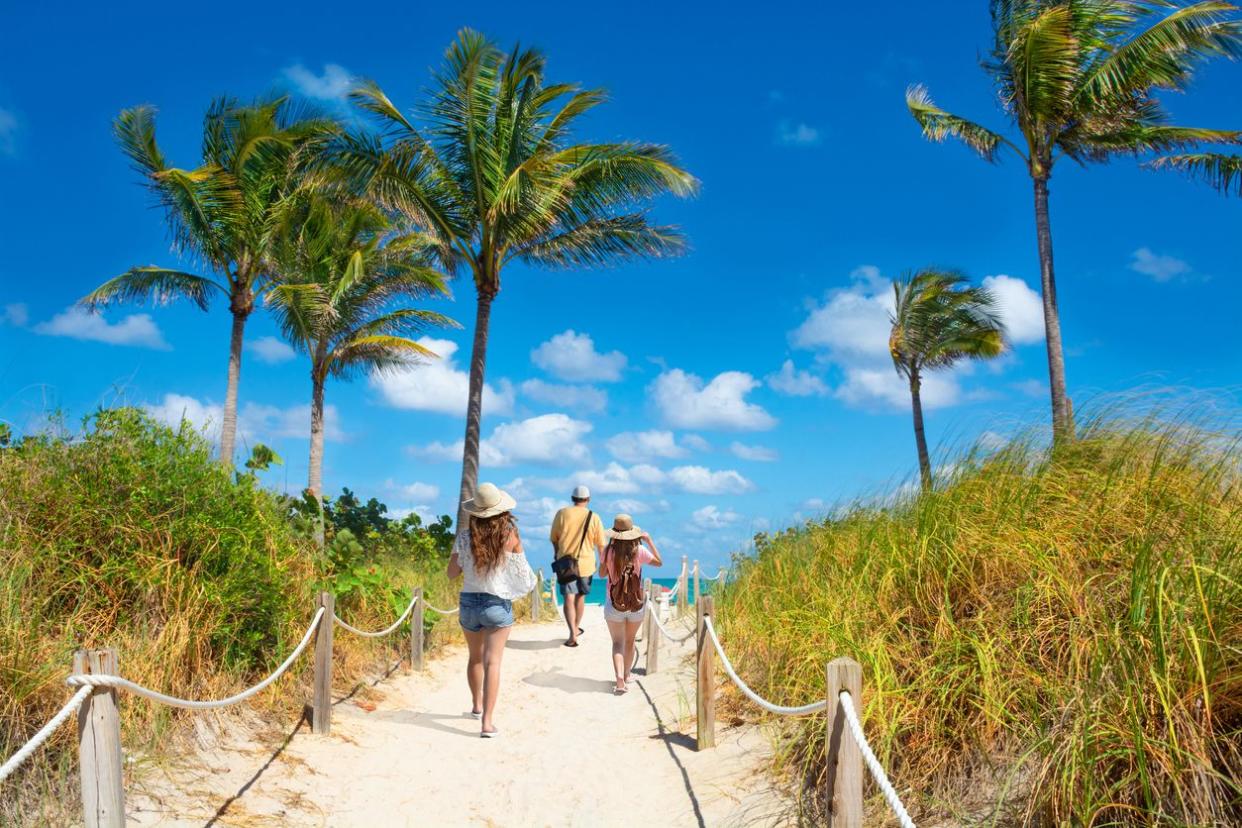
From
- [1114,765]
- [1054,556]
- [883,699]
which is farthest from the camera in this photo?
[1054,556]

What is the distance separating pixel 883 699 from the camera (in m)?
4.39

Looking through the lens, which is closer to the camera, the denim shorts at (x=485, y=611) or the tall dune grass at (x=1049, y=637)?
the tall dune grass at (x=1049, y=637)

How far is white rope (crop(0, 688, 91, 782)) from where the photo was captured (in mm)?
2840

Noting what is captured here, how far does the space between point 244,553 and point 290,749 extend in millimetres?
1466

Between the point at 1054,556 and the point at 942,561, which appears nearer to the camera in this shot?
the point at 1054,556

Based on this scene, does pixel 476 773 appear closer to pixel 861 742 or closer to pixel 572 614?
pixel 861 742

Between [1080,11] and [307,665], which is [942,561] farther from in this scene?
[1080,11]

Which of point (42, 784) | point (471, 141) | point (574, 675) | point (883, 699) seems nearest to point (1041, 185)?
point (471, 141)

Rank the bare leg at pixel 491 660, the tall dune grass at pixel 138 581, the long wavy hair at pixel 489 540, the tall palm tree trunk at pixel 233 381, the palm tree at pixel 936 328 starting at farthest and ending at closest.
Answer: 1. the palm tree at pixel 936 328
2. the tall palm tree trunk at pixel 233 381
3. the bare leg at pixel 491 660
4. the long wavy hair at pixel 489 540
5. the tall dune grass at pixel 138 581

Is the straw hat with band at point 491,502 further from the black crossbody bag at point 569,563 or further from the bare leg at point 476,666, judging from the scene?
the black crossbody bag at point 569,563

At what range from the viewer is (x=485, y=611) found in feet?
21.5

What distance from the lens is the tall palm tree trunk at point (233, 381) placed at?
20.2 metres

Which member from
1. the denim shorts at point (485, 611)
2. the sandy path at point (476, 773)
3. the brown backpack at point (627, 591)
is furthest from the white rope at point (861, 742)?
the brown backpack at point (627, 591)

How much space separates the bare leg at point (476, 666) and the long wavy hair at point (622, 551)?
176 centimetres
